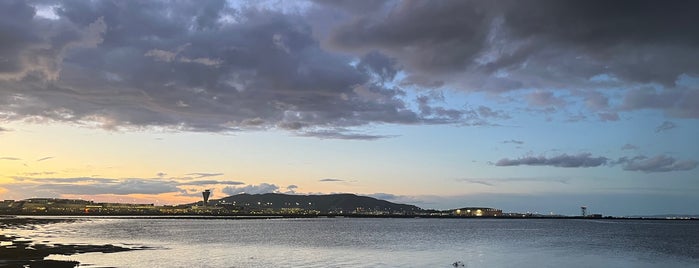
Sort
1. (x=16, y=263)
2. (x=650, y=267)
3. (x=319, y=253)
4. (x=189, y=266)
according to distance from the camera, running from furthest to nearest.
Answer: (x=319, y=253) → (x=650, y=267) → (x=189, y=266) → (x=16, y=263)

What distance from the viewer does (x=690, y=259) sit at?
298 feet

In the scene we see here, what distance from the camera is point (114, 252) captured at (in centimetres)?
7769

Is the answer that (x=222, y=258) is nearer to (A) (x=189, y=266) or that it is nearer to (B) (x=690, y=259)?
(A) (x=189, y=266)

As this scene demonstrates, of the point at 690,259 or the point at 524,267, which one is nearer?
the point at 524,267

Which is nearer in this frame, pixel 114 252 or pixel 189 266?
pixel 189 266

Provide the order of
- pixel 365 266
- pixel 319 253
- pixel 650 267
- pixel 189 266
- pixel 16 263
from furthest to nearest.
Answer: pixel 319 253, pixel 650 267, pixel 365 266, pixel 189 266, pixel 16 263

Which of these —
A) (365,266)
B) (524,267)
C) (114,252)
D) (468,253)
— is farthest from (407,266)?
(114,252)

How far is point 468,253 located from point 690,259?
34.8 m

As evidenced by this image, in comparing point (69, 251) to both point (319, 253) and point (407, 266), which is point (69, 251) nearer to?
point (319, 253)

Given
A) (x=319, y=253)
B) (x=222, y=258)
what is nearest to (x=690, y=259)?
(x=319, y=253)

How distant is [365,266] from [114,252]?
1361 inches

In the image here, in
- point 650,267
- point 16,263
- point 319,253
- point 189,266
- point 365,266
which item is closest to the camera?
point 16,263

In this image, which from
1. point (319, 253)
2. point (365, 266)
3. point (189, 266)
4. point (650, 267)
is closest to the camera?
point (189, 266)

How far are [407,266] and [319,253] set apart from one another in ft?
68.0
